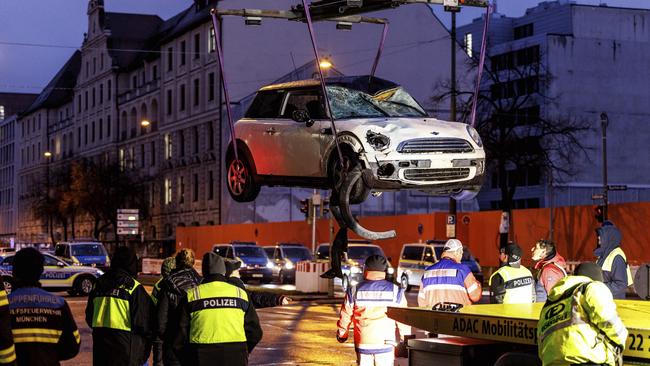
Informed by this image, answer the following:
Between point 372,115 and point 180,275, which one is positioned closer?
point 372,115

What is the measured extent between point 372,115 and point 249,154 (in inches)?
46.3

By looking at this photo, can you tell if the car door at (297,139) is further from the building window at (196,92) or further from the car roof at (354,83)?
the building window at (196,92)

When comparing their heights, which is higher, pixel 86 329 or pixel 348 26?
pixel 348 26

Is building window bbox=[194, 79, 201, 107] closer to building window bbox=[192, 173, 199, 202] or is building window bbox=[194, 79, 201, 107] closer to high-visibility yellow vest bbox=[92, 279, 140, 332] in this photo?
building window bbox=[192, 173, 199, 202]

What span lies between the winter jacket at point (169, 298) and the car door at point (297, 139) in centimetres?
168

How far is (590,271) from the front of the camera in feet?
28.7

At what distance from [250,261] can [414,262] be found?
896 cm

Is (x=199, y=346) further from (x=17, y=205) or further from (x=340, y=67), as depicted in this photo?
(x=17, y=205)

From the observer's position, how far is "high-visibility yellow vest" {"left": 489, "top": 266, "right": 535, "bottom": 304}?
13.1 metres

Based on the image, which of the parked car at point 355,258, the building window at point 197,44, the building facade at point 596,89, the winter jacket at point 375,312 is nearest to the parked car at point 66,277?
the parked car at point 355,258

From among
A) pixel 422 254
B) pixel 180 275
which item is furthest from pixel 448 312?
pixel 422 254

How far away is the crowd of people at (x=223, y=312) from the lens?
845 centimetres

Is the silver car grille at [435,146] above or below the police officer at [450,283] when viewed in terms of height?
above

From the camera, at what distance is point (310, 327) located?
26.0 m
